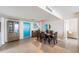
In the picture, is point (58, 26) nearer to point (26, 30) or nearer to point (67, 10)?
point (67, 10)

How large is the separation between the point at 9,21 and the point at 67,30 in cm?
137

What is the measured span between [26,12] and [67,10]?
937 mm

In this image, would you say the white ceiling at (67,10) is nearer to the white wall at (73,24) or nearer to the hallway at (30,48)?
the white wall at (73,24)

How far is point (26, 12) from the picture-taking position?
217 cm

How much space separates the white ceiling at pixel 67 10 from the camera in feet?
6.99

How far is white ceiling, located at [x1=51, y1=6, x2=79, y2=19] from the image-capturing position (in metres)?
2.13

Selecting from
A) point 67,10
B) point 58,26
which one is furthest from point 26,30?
point 67,10

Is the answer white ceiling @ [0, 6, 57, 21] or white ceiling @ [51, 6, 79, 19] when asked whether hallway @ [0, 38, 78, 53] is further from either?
white ceiling @ [51, 6, 79, 19]

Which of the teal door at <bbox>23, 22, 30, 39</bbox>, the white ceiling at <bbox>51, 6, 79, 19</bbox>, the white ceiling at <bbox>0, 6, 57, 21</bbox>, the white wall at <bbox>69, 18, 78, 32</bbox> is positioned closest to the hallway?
the teal door at <bbox>23, 22, 30, 39</bbox>

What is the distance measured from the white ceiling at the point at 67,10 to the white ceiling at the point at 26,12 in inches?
8.0

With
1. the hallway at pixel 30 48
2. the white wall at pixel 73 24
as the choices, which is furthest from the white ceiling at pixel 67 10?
the hallway at pixel 30 48

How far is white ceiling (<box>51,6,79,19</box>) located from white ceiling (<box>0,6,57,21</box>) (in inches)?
8.0

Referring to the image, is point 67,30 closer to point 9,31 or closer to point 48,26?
point 48,26
